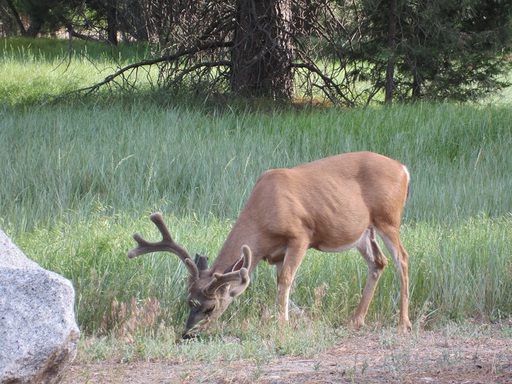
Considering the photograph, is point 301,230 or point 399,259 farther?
point 399,259

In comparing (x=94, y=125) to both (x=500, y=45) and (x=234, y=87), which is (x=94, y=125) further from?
(x=500, y=45)

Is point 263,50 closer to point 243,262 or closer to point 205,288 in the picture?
point 243,262

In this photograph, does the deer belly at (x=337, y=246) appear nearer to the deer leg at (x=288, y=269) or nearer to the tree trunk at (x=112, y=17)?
the deer leg at (x=288, y=269)

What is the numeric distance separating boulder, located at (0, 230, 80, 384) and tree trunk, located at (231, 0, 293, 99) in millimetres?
9725

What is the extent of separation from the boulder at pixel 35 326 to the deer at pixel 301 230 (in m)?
1.70

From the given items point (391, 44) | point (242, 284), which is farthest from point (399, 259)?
point (391, 44)

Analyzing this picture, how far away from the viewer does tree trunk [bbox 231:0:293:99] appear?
1370cm

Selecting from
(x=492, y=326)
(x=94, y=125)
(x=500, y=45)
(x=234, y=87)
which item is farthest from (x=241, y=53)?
(x=492, y=326)

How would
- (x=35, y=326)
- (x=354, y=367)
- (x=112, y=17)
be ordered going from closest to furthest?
(x=35, y=326)
(x=354, y=367)
(x=112, y=17)

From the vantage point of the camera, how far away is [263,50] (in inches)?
525

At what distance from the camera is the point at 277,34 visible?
1402cm

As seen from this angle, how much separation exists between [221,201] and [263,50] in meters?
5.20

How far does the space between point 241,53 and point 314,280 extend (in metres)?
7.73

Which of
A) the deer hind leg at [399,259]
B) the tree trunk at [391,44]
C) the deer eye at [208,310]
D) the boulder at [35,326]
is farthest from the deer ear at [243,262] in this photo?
the tree trunk at [391,44]
